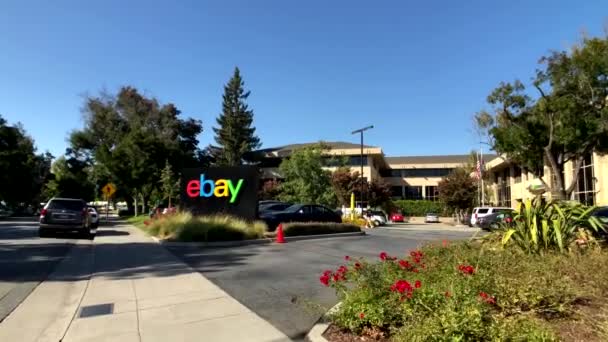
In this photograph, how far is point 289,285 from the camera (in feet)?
29.8

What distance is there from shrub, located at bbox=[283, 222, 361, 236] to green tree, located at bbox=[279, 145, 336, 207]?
26843 mm

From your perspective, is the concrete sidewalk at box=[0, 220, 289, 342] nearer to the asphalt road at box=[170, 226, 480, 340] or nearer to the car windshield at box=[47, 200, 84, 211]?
the asphalt road at box=[170, 226, 480, 340]

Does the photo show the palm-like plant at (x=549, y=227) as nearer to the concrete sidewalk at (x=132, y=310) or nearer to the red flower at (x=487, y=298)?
the red flower at (x=487, y=298)

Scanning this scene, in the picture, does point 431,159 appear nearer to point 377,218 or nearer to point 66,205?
point 377,218

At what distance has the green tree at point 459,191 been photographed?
57.3 meters

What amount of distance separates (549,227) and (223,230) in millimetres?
11731

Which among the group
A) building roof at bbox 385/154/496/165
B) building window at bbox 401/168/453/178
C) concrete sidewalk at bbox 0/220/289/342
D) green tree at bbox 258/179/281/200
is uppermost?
building roof at bbox 385/154/496/165

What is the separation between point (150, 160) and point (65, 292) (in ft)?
150

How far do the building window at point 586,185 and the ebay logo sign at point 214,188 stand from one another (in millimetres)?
27427

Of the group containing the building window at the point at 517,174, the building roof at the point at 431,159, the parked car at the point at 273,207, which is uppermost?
the building roof at the point at 431,159

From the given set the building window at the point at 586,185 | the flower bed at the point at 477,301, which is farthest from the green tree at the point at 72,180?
the flower bed at the point at 477,301

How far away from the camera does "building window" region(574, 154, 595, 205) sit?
1394 inches

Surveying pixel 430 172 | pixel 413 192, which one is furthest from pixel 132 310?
pixel 430 172

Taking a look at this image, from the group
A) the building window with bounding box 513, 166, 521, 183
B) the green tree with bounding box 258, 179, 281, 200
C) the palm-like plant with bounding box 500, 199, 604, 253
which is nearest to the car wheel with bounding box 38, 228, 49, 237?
the palm-like plant with bounding box 500, 199, 604, 253
